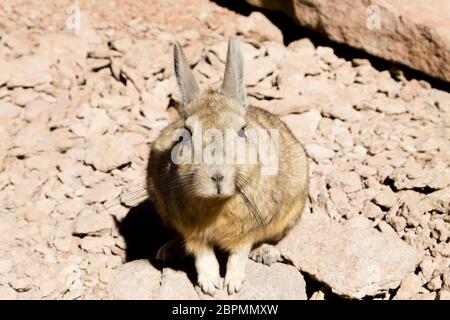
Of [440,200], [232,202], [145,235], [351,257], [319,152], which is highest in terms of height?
[232,202]

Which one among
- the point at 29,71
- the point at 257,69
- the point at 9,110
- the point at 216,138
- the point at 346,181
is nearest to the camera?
the point at 216,138

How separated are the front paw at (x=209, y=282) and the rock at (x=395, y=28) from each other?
3.42 metres

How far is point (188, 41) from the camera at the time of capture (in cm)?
Result: 812

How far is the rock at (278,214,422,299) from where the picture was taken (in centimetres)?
538

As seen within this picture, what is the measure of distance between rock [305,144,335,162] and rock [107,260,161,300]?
2.00 metres

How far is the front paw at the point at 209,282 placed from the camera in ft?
17.5

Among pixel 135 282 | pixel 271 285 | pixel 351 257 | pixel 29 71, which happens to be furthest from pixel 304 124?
pixel 29 71

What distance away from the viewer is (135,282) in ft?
18.6

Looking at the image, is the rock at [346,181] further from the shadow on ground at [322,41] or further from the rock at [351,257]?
the shadow on ground at [322,41]

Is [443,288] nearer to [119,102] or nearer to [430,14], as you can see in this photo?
[430,14]

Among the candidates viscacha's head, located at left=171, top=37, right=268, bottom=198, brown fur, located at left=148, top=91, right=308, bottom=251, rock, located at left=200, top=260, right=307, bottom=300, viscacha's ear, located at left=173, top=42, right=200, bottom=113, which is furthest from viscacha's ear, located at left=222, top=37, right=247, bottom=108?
rock, located at left=200, top=260, right=307, bottom=300

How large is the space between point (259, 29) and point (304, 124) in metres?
1.61

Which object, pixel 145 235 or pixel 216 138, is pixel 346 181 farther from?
pixel 216 138

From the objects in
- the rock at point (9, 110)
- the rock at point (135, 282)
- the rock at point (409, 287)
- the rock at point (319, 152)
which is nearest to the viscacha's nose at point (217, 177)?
the rock at point (135, 282)
